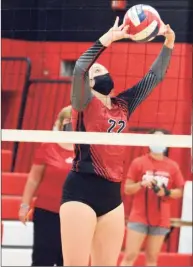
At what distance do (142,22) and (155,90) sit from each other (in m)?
2.75

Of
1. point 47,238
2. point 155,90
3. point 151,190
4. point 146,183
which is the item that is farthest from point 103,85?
point 155,90

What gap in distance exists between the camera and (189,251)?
6910 millimetres

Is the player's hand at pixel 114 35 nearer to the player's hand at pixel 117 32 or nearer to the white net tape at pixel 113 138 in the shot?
the player's hand at pixel 117 32

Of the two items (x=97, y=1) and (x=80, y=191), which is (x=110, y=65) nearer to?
(x=97, y=1)

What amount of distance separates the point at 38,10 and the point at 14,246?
2039mm

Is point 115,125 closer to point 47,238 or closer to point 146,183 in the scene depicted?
point 47,238

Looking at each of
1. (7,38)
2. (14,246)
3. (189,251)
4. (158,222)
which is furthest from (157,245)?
(7,38)

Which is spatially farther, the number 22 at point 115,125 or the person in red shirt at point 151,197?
the person in red shirt at point 151,197

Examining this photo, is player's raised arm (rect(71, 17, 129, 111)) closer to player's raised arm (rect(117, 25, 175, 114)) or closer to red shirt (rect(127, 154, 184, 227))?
player's raised arm (rect(117, 25, 175, 114))

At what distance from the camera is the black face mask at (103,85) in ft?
14.6

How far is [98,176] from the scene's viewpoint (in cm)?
443

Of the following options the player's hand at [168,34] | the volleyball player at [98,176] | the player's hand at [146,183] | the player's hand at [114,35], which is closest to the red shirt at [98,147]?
the volleyball player at [98,176]

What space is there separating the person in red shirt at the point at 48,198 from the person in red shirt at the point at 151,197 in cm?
81

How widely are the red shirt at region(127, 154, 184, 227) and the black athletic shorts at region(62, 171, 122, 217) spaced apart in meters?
1.62
